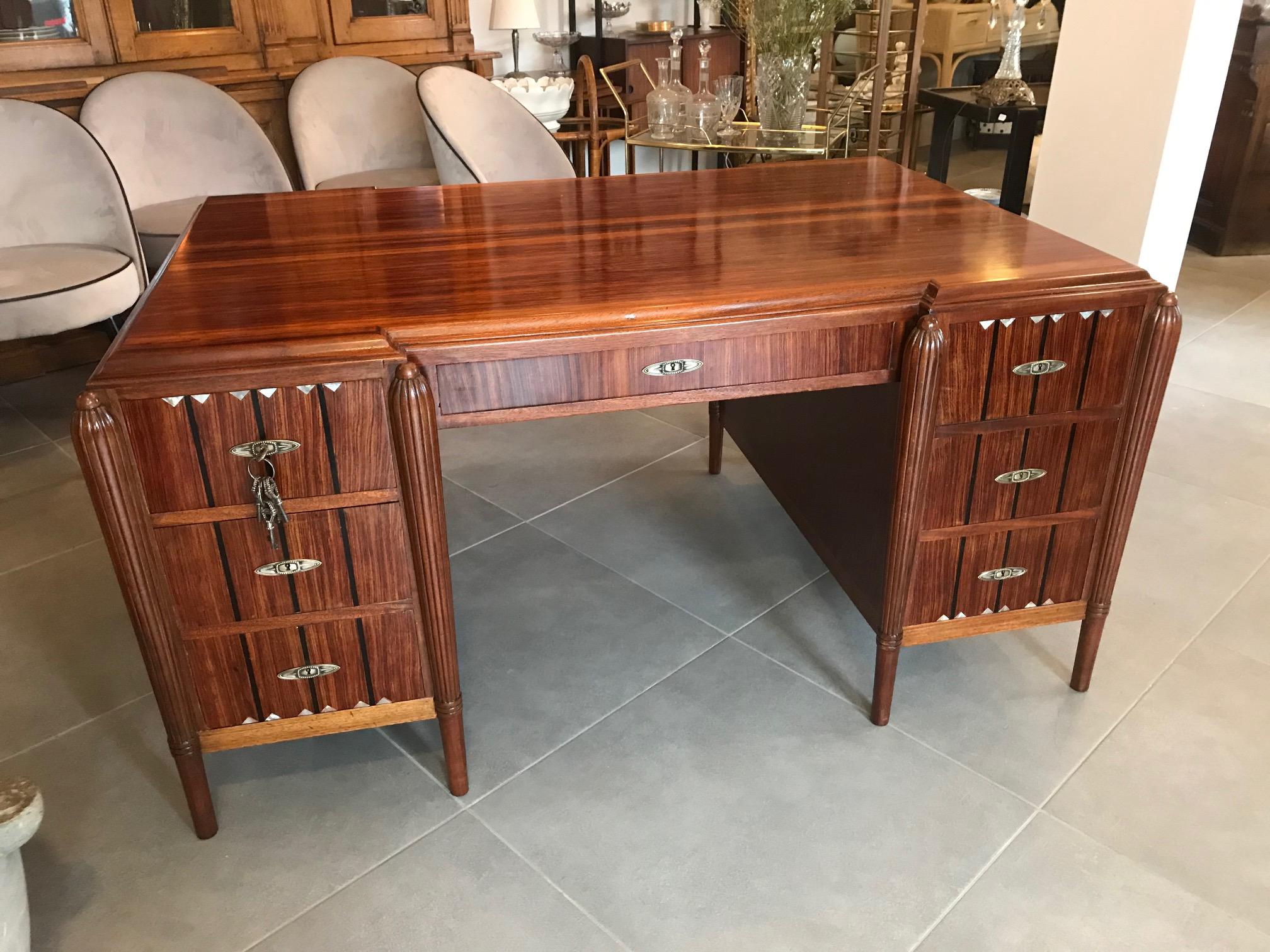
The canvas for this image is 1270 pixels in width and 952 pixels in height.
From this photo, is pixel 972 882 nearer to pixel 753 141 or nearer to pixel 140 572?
pixel 140 572

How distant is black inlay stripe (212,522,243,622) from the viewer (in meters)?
1.28

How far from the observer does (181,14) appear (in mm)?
3141

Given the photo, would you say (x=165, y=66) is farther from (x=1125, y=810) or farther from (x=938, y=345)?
(x=1125, y=810)

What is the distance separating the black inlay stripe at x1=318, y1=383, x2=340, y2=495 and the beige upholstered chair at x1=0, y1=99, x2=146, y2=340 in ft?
5.62

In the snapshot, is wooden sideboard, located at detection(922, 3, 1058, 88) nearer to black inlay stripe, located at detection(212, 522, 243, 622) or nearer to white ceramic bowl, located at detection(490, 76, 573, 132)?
white ceramic bowl, located at detection(490, 76, 573, 132)

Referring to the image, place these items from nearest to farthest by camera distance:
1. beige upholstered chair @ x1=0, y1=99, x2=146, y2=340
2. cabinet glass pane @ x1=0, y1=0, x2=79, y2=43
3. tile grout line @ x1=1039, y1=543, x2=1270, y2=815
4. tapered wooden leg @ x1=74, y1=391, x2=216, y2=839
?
tapered wooden leg @ x1=74, y1=391, x2=216, y2=839, tile grout line @ x1=1039, y1=543, x2=1270, y2=815, beige upholstered chair @ x1=0, y1=99, x2=146, y2=340, cabinet glass pane @ x1=0, y1=0, x2=79, y2=43

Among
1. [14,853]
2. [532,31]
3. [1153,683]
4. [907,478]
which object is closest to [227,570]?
[14,853]

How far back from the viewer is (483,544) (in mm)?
2279

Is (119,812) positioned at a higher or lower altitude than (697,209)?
lower

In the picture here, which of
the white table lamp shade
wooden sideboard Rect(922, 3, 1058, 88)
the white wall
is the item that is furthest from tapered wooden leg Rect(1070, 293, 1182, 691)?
wooden sideboard Rect(922, 3, 1058, 88)

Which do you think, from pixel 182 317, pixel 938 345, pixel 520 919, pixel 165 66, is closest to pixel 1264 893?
pixel 938 345

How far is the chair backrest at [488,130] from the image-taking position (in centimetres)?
289

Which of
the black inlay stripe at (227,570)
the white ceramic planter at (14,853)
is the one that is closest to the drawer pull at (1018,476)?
the black inlay stripe at (227,570)

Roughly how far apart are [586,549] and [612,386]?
3.14ft
